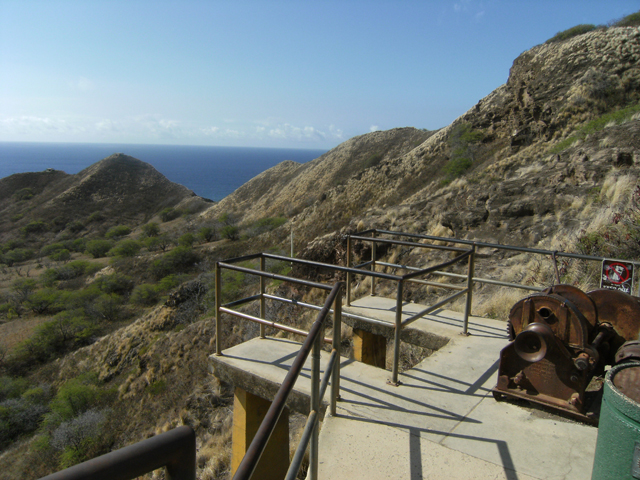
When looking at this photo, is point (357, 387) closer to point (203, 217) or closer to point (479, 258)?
point (479, 258)

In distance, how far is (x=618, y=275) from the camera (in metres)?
4.62

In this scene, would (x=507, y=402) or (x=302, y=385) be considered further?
(x=302, y=385)

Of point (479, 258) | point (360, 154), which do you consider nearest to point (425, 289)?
point (479, 258)

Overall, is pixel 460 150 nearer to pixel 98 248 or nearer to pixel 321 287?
pixel 321 287

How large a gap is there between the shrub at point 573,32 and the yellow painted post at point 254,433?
32293 millimetres

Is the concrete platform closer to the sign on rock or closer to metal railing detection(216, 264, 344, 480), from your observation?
metal railing detection(216, 264, 344, 480)

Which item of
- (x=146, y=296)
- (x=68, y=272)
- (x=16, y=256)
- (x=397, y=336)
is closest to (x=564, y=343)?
(x=397, y=336)

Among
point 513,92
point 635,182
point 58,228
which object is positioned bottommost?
point 58,228

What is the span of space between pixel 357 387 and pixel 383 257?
971 centimetres

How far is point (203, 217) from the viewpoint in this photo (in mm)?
53781

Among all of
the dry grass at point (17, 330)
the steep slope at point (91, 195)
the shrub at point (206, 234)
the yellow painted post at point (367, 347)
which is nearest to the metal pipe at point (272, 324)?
the yellow painted post at point (367, 347)

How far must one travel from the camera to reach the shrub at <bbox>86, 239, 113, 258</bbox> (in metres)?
45.0

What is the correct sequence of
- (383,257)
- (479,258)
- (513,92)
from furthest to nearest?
(513,92) → (383,257) → (479,258)

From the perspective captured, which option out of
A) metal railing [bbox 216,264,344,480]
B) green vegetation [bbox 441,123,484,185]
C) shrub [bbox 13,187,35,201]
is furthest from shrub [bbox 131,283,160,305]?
shrub [bbox 13,187,35,201]
